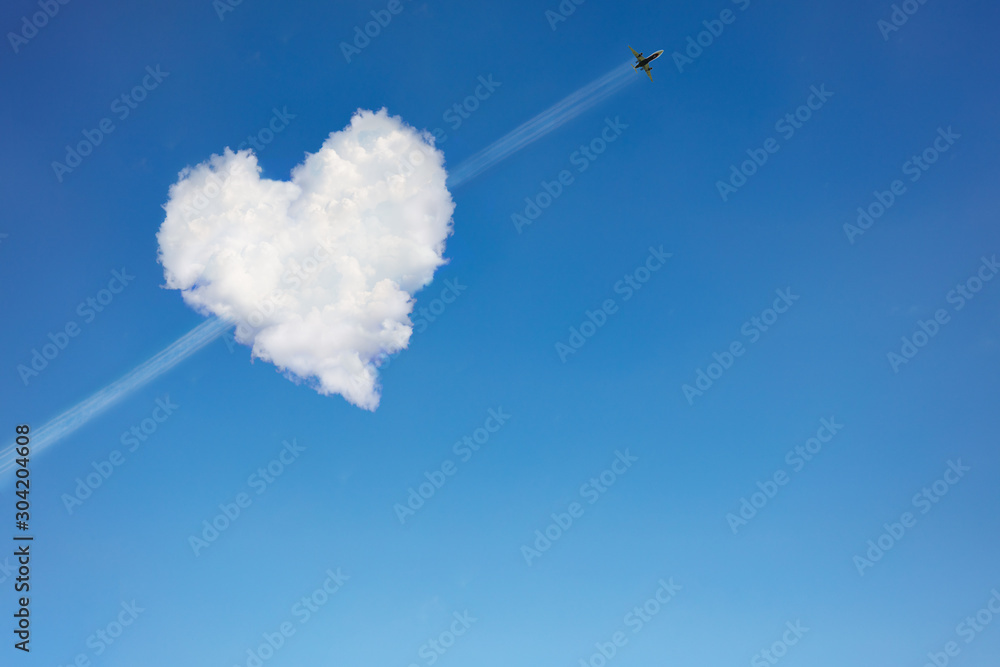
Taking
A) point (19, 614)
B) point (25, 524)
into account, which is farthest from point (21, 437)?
point (19, 614)

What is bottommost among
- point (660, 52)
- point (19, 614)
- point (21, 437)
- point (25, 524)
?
point (19, 614)

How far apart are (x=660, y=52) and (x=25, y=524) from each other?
3738 inches

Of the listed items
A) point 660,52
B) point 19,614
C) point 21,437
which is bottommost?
point 19,614

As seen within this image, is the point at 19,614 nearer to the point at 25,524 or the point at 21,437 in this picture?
the point at 25,524

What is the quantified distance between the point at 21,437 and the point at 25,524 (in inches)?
331

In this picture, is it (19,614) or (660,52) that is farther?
(660,52)

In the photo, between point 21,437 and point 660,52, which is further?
point 660,52

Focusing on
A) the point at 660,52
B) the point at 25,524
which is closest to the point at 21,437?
the point at 25,524

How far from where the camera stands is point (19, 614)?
51.0m

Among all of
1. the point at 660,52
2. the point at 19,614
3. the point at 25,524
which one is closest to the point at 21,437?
the point at 25,524

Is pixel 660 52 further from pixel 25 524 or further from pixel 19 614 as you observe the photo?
pixel 19 614

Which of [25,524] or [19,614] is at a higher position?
[25,524]

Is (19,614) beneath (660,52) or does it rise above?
beneath

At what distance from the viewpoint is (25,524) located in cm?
5134
